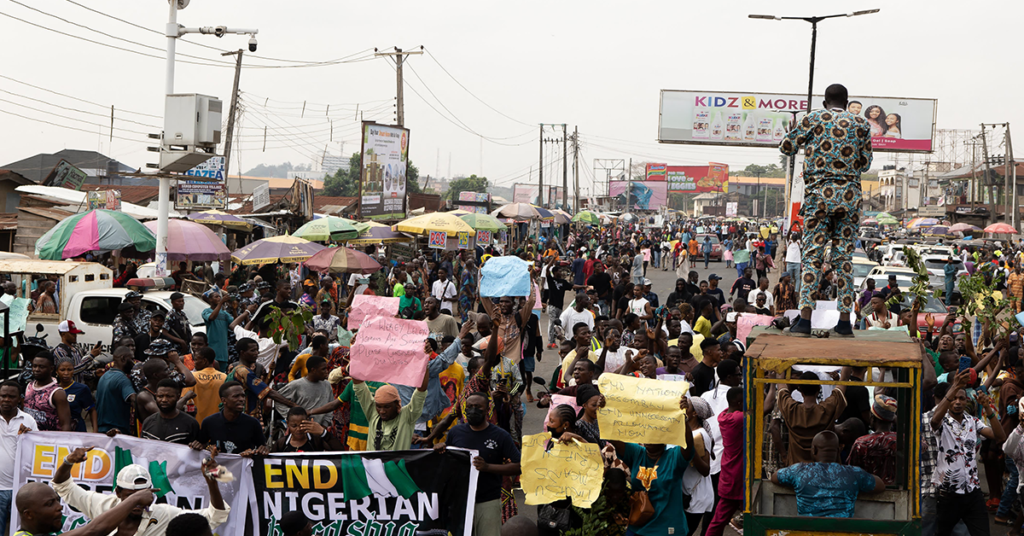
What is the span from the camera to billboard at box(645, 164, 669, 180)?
361 ft

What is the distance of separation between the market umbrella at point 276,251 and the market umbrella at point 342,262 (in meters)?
1.69

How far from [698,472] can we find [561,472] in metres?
1.18

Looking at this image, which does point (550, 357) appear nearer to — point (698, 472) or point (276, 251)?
point (276, 251)

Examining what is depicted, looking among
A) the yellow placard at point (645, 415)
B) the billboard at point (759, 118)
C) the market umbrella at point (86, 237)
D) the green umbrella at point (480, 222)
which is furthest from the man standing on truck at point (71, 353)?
the billboard at point (759, 118)

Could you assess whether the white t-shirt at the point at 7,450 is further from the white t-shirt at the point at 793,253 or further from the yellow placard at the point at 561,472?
the white t-shirt at the point at 793,253

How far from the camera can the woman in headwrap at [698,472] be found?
6441mm

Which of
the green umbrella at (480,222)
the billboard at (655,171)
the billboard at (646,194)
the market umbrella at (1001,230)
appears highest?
the billboard at (655,171)

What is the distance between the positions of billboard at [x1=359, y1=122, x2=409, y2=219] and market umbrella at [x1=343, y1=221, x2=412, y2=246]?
5.34 meters

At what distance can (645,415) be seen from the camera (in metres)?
6.11

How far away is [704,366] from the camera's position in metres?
8.76

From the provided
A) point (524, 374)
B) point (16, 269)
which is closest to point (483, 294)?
point (524, 374)

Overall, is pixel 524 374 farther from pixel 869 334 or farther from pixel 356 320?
pixel 869 334

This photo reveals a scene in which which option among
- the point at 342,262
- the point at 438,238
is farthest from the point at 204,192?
the point at 342,262

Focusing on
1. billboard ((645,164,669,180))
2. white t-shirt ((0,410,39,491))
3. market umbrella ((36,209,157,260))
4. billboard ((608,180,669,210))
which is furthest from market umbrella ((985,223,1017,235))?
billboard ((645,164,669,180))
